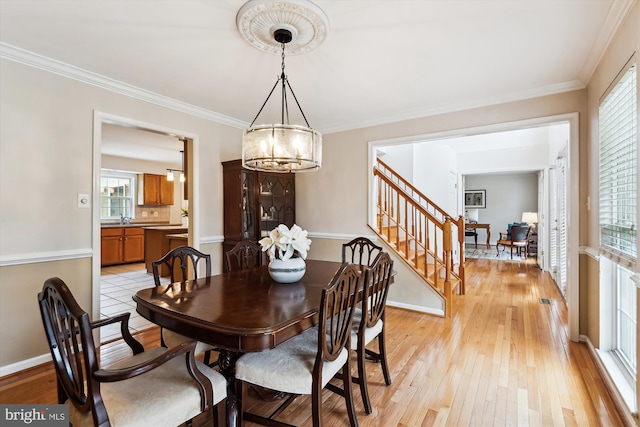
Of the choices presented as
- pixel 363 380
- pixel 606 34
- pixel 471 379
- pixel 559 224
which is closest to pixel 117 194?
pixel 363 380

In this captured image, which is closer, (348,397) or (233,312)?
(233,312)

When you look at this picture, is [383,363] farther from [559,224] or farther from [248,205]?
[559,224]

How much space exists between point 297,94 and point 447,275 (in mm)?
2678

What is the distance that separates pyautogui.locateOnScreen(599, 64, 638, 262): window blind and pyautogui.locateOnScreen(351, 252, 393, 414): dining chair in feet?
4.71

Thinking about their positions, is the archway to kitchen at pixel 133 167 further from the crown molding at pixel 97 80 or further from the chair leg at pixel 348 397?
the chair leg at pixel 348 397

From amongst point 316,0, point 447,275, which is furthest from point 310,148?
point 447,275

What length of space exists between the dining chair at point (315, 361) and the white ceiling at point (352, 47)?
165 centimetres

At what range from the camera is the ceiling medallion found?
1770mm

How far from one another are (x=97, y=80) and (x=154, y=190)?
17.4ft

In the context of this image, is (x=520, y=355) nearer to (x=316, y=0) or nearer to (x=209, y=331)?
(x=209, y=331)

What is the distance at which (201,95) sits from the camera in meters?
3.19

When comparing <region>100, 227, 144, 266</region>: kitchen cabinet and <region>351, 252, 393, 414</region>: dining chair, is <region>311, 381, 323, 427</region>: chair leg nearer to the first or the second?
<region>351, 252, 393, 414</region>: dining chair

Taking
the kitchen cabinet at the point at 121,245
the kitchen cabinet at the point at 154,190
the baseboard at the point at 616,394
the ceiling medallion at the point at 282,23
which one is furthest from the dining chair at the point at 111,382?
the kitchen cabinet at the point at 154,190

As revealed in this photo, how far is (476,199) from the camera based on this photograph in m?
10.3
